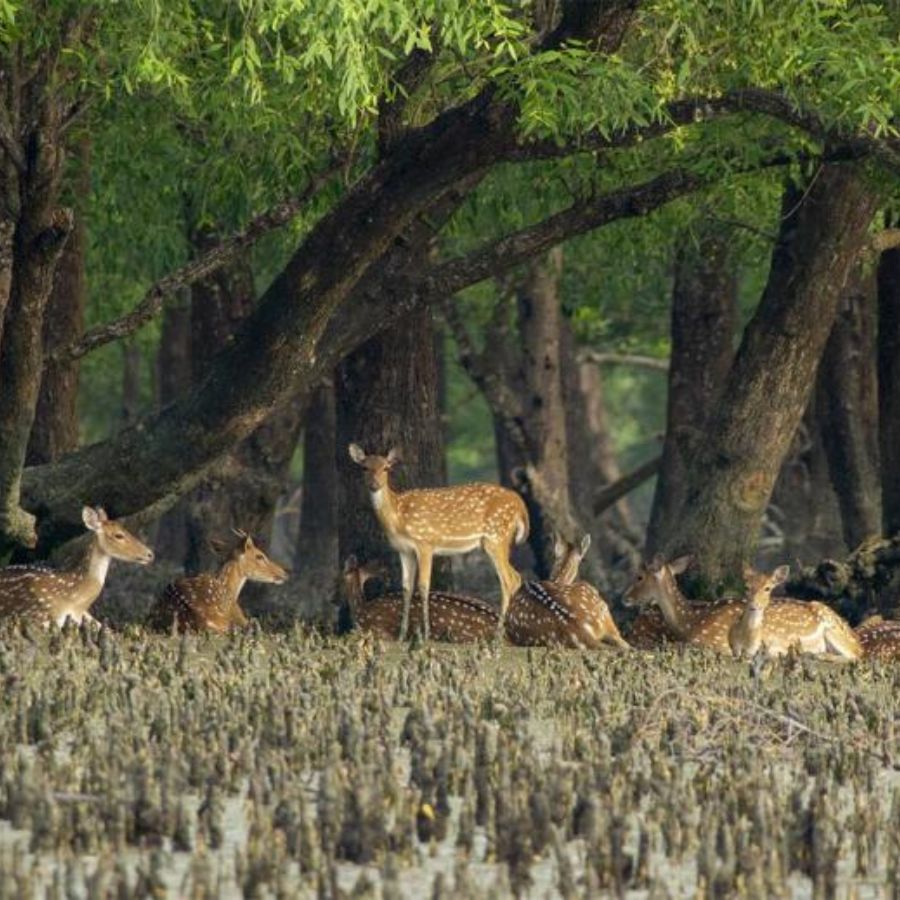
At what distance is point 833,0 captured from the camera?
711 inches

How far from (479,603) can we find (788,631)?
7.49 ft

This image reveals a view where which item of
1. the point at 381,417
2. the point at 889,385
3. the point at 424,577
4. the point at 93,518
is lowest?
the point at 424,577

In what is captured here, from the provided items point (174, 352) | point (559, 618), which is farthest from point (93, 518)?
point (174, 352)

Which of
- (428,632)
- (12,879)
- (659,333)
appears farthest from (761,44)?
(659,333)

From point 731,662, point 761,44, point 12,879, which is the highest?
point 761,44

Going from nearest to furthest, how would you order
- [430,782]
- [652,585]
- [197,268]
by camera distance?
1. [430,782]
2. [197,268]
3. [652,585]

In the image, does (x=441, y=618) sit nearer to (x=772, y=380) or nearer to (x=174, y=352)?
(x=772, y=380)

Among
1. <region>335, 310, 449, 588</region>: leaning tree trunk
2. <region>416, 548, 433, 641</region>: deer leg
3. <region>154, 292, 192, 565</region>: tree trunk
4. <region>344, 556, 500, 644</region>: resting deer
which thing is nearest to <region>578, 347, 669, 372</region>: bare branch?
<region>154, 292, 192, 565</region>: tree trunk

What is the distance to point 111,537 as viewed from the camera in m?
20.2

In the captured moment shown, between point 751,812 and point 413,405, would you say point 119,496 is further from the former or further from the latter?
point 751,812

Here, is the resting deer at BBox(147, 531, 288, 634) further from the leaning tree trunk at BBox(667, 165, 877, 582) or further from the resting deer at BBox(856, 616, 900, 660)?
the resting deer at BBox(856, 616, 900, 660)

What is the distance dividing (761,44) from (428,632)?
4.78 meters

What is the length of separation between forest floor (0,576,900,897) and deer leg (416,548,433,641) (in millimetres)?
2865

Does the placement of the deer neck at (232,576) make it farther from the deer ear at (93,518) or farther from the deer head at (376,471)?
the deer ear at (93,518)
